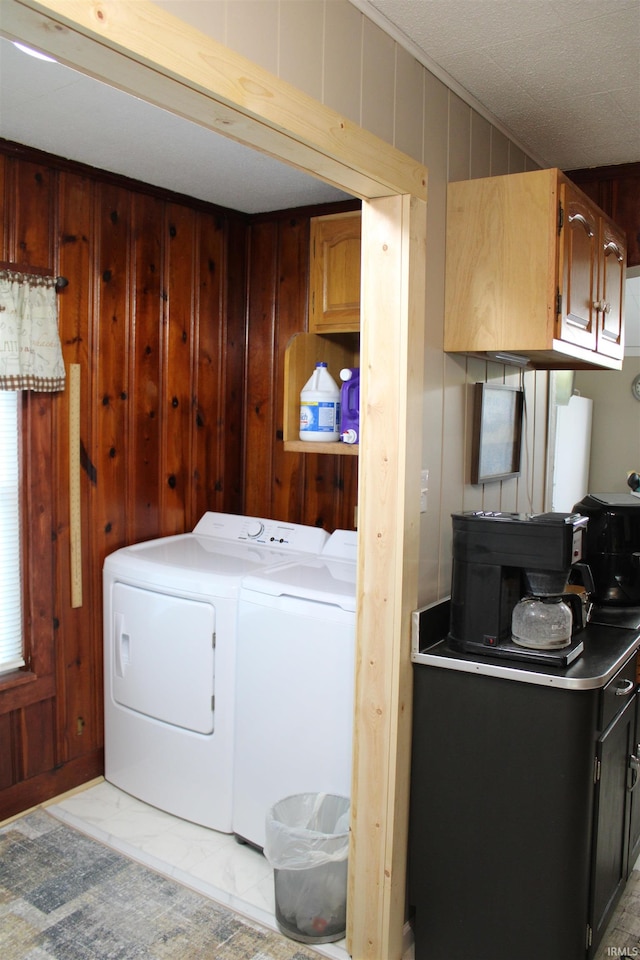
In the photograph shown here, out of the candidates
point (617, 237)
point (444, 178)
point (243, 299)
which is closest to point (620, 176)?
point (617, 237)

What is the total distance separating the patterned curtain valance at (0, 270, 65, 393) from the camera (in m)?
2.69

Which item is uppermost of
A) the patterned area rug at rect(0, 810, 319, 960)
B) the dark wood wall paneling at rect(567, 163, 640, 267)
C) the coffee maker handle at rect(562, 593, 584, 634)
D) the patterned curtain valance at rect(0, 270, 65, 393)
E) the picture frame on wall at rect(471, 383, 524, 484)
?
the dark wood wall paneling at rect(567, 163, 640, 267)

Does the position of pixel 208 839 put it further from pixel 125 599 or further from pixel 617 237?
pixel 617 237

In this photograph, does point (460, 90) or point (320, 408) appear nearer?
point (460, 90)

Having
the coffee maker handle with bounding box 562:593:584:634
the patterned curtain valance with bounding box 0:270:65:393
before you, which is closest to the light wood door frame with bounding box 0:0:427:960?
the coffee maker handle with bounding box 562:593:584:634

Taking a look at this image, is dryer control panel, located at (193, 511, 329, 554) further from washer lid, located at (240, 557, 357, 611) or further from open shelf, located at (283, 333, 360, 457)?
open shelf, located at (283, 333, 360, 457)

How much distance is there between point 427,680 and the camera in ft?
7.01

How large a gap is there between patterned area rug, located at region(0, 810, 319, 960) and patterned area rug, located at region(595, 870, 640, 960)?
2.69ft

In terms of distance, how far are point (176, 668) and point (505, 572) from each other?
1322 millimetres

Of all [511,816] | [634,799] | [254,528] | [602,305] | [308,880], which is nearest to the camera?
[511,816]

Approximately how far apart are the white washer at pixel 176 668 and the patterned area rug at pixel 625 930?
1252 mm

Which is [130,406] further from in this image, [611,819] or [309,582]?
[611,819]

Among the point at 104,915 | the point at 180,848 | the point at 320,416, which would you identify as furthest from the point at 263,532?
the point at 104,915

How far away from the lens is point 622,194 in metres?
2.90
